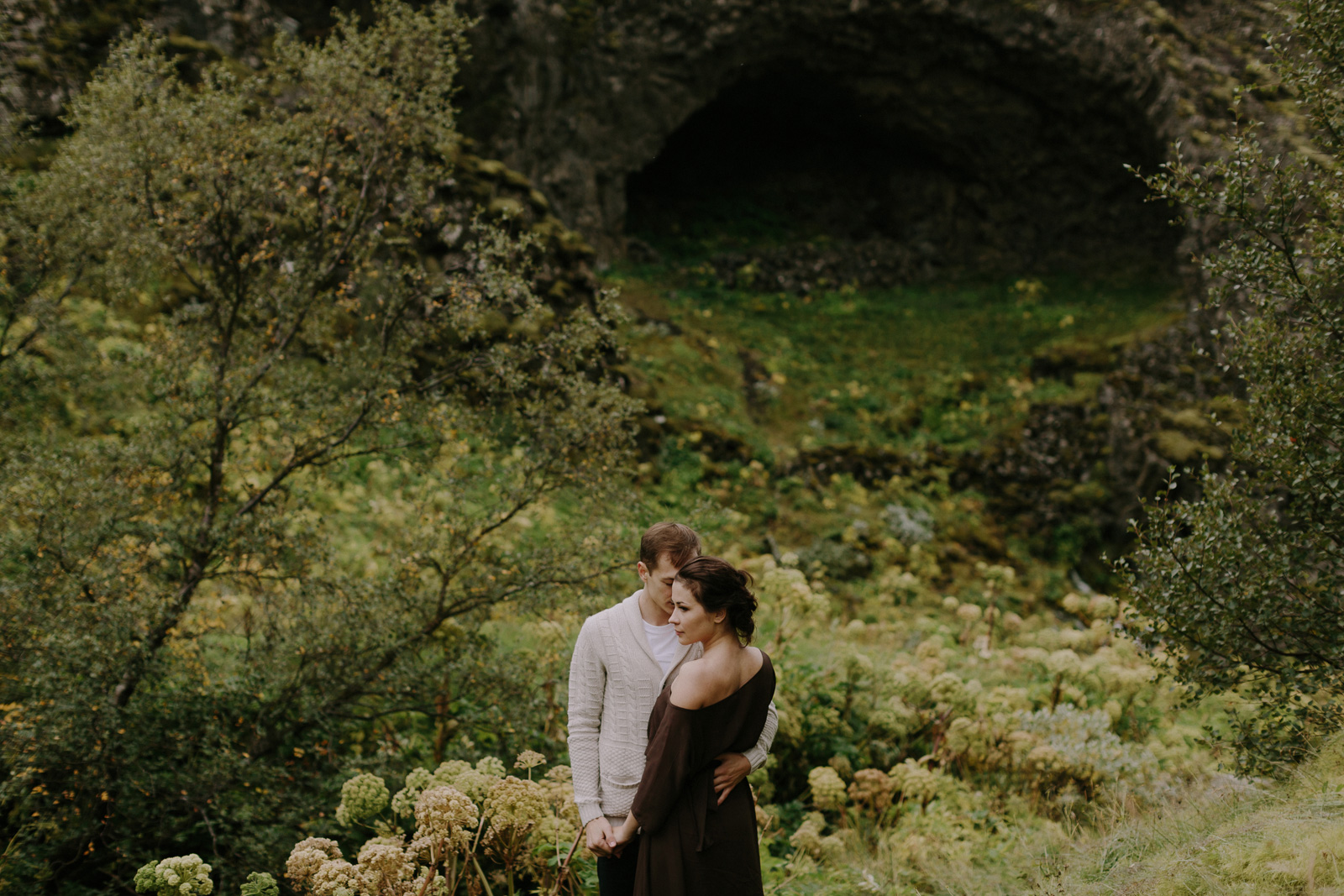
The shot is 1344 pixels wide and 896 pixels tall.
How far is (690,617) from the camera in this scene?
2764mm

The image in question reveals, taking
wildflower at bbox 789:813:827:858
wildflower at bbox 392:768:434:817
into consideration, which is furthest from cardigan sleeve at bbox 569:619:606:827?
wildflower at bbox 789:813:827:858

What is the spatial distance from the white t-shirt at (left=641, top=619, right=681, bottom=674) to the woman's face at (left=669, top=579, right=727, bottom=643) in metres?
0.26

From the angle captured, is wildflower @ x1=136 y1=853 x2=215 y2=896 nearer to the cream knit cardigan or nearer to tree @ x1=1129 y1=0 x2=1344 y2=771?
the cream knit cardigan

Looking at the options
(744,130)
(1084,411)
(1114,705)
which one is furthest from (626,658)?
(744,130)

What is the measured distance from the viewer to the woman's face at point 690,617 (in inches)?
108

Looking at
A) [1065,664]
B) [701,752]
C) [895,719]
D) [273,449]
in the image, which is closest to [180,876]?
[701,752]

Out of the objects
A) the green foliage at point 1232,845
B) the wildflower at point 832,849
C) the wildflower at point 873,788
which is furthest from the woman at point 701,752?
the wildflower at point 873,788

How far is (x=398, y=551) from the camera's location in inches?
229

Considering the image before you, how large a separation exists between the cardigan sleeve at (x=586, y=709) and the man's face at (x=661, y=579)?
284 mm

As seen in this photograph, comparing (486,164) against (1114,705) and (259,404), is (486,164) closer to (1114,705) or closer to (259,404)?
(259,404)

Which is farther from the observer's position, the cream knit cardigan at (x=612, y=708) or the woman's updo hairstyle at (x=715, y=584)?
the cream knit cardigan at (x=612, y=708)

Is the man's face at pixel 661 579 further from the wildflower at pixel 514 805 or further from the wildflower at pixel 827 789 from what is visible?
the wildflower at pixel 827 789

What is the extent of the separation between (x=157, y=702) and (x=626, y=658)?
397cm

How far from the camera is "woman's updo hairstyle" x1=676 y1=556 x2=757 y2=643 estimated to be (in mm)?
2734
